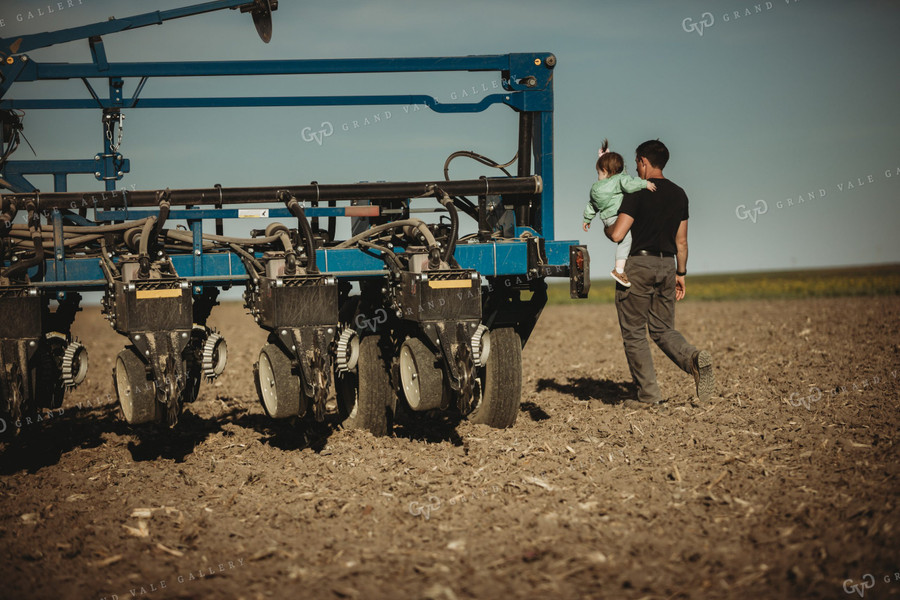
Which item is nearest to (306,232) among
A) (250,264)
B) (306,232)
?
(306,232)

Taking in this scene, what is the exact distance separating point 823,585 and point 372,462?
3.13m

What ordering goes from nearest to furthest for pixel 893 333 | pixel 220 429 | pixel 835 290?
pixel 220 429 → pixel 893 333 → pixel 835 290

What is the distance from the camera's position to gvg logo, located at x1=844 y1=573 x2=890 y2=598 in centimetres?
350

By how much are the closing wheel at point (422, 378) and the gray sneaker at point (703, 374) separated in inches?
90.5

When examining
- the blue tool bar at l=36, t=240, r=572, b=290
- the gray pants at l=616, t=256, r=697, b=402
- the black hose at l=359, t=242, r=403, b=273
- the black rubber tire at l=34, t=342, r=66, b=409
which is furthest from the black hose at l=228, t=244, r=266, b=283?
the gray pants at l=616, t=256, r=697, b=402

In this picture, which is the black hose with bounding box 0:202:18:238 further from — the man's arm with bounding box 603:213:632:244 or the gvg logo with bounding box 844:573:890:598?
the gvg logo with bounding box 844:573:890:598

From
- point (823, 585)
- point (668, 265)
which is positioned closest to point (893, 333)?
point (668, 265)

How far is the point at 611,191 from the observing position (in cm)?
681

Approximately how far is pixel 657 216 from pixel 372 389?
2.69 m

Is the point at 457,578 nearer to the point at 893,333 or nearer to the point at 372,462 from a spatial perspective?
the point at 372,462

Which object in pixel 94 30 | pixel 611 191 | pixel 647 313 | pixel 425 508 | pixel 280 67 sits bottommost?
pixel 425 508

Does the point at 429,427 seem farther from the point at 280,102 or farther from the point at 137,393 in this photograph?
the point at 280,102

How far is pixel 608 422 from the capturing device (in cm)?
686

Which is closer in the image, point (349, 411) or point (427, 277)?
point (427, 277)
